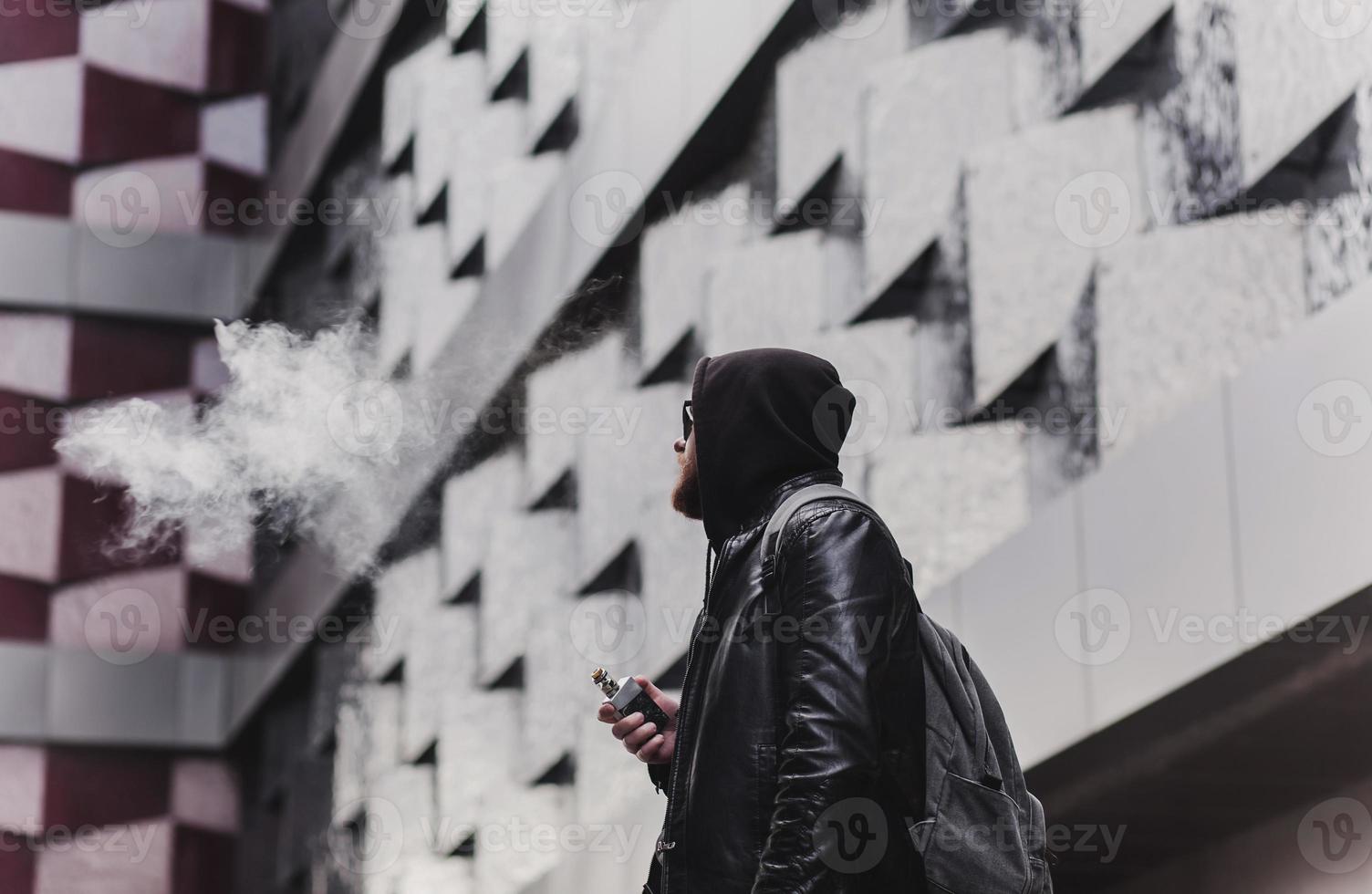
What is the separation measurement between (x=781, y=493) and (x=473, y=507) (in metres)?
7.45

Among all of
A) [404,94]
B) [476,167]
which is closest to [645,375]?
[476,167]

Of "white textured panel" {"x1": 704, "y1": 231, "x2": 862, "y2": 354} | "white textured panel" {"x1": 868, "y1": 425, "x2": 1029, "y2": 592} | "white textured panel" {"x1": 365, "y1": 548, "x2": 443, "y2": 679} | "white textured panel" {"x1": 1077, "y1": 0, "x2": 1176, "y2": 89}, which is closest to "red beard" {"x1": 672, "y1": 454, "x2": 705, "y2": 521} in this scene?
"white textured panel" {"x1": 868, "y1": 425, "x2": 1029, "y2": 592}

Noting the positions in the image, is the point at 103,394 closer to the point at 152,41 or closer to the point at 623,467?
the point at 152,41

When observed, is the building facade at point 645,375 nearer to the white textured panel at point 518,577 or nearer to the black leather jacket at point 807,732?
the white textured panel at point 518,577

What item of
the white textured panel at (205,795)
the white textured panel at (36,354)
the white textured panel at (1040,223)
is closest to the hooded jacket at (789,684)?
the white textured panel at (1040,223)

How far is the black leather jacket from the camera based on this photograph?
80.6 inches

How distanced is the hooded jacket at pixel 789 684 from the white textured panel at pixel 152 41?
12032 mm

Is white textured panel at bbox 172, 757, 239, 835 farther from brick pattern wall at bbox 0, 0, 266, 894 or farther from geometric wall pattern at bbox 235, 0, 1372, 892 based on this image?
geometric wall pattern at bbox 235, 0, 1372, 892

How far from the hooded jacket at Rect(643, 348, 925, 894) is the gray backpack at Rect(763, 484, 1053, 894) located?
0.03 meters

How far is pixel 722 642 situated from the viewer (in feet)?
7.47

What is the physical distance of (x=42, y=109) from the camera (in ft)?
41.9

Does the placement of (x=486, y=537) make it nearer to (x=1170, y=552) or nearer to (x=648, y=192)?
(x=648, y=192)

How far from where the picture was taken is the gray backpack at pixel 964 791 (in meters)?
2.12

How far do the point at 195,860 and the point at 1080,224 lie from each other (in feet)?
31.9
